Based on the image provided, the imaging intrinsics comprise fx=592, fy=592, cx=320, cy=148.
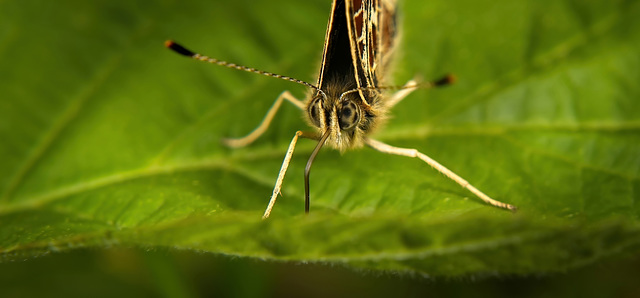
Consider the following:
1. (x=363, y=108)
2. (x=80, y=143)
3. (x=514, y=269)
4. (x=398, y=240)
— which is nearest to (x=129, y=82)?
(x=80, y=143)

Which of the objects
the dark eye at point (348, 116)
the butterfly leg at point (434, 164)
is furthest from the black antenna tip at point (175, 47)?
the butterfly leg at point (434, 164)

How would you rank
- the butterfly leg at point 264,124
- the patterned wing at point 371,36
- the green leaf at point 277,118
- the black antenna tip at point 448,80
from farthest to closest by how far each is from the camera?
the butterfly leg at point 264,124
the patterned wing at point 371,36
the green leaf at point 277,118
the black antenna tip at point 448,80

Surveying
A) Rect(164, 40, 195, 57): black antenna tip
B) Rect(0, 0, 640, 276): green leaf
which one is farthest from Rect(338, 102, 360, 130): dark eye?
Rect(164, 40, 195, 57): black antenna tip

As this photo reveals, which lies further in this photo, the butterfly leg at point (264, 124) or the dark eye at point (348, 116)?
the butterfly leg at point (264, 124)

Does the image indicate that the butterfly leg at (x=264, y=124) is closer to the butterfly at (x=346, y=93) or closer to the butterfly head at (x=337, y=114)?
the butterfly at (x=346, y=93)

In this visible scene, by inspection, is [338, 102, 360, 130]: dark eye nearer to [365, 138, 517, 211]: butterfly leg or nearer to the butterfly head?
the butterfly head

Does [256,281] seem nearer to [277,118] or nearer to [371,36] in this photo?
[277,118]
